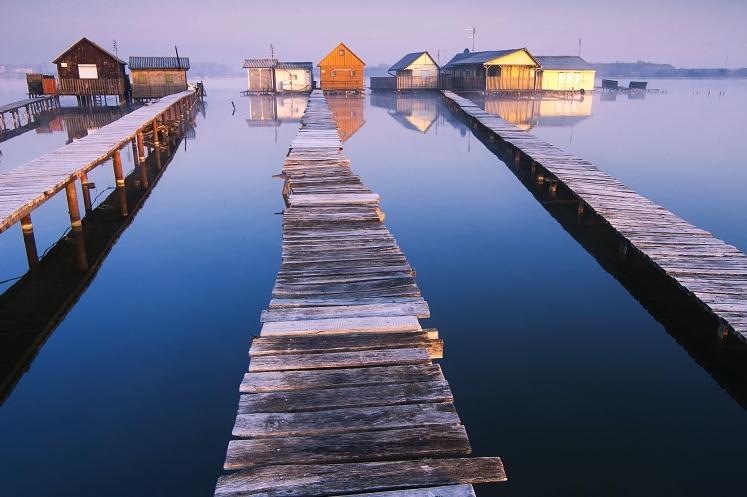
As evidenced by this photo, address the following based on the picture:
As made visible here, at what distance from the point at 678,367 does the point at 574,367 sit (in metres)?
1.82

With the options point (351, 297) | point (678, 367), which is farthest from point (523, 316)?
point (351, 297)

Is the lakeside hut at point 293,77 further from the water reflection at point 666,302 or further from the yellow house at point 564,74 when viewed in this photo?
the water reflection at point 666,302

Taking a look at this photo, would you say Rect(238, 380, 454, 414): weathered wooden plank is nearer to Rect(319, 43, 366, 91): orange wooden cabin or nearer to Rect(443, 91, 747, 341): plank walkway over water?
Rect(443, 91, 747, 341): plank walkway over water

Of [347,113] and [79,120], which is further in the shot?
[347,113]

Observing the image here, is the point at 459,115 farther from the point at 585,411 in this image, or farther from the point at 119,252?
the point at 585,411

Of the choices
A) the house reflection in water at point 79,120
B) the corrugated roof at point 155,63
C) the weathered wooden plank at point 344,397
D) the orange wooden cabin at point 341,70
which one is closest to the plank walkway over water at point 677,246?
the weathered wooden plank at point 344,397

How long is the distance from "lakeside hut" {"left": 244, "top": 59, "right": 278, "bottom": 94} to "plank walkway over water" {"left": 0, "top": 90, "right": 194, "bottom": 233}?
45.2 m

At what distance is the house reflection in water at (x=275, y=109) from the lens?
4444 centimetres

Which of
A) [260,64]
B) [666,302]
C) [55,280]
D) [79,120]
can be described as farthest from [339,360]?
[260,64]

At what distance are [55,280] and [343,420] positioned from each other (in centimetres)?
1072

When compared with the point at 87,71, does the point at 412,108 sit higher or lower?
lower

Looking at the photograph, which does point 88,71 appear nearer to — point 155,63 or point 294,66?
point 155,63

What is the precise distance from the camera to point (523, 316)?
11055 mm

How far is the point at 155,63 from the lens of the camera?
52.8 m
